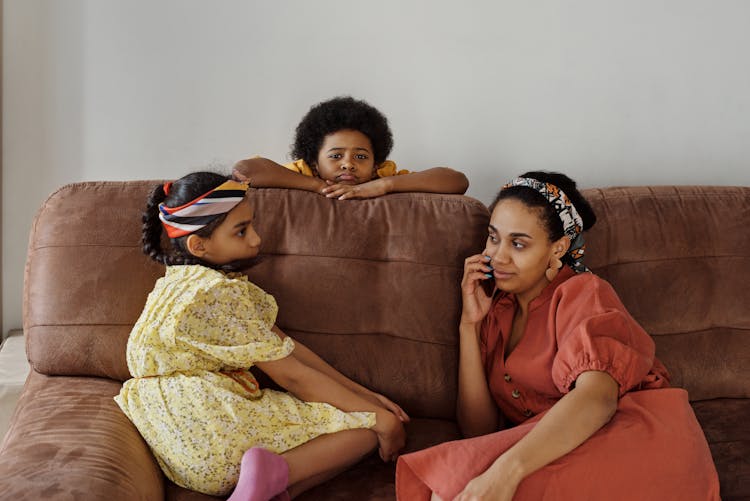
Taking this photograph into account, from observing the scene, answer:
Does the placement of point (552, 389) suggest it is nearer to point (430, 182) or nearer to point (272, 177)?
point (430, 182)

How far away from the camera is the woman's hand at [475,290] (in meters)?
1.94

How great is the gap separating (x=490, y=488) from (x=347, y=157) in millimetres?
1211

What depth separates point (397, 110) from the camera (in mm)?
2582

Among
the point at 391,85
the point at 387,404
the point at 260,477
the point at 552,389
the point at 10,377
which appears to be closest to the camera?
the point at 260,477

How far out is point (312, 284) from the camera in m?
2.02

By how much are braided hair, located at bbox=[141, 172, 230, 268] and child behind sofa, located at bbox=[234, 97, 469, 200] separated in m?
0.33

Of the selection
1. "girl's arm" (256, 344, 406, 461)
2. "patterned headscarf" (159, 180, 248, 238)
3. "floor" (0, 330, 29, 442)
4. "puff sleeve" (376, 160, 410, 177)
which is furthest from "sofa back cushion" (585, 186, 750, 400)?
"floor" (0, 330, 29, 442)

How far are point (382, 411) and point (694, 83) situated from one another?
1.61 meters

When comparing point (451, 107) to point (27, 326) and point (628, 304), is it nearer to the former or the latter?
point (628, 304)

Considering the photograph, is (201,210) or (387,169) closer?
(201,210)

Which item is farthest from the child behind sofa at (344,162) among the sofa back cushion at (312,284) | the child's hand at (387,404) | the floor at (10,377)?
the floor at (10,377)

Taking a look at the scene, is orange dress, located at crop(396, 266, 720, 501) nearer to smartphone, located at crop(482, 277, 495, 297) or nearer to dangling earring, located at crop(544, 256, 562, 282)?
dangling earring, located at crop(544, 256, 562, 282)

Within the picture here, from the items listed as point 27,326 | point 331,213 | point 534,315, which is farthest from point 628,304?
point 27,326

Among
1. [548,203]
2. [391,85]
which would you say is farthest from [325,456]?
[391,85]
